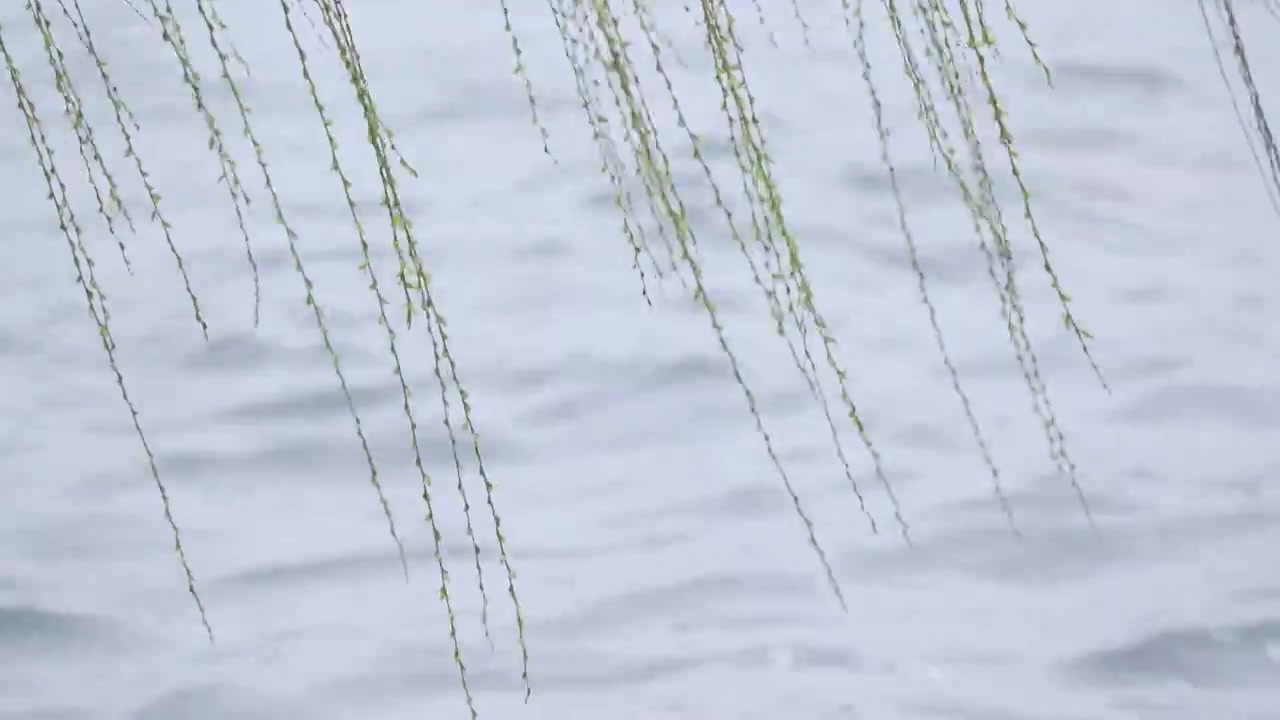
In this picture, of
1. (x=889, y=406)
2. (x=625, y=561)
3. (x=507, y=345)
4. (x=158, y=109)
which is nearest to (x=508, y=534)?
(x=625, y=561)

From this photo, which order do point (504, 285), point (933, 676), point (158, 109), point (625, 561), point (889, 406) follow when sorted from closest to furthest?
point (933, 676) < point (625, 561) < point (889, 406) < point (504, 285) < point (158, 109)

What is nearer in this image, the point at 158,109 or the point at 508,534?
the point at 508,534

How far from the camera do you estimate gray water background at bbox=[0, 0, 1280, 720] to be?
120 inches

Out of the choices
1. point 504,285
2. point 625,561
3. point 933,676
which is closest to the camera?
point 933,676

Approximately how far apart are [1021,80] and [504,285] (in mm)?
1297

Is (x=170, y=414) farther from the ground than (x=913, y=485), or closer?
farther from the ground

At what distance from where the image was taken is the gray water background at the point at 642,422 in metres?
3.05

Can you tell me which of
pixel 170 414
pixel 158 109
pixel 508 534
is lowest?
pixel 508 534

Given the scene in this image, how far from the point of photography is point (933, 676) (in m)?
2.98

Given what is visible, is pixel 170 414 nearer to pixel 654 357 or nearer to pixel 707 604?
pixel 654 357

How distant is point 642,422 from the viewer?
3.60 meters

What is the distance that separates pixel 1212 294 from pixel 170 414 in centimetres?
199

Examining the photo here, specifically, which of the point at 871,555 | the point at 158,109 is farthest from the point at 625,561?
the point at 158,109

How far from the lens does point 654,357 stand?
371cm
